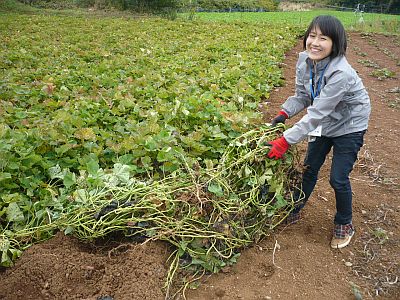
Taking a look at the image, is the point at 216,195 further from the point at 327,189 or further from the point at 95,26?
the point at 95,26

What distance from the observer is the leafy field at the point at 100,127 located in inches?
107

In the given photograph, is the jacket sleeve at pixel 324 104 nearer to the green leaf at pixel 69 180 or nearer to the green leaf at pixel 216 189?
the green leaf at pixel 216 189

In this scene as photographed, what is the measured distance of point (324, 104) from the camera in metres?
2.58

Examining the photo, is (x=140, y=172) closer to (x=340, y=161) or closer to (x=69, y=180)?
(x=69, y=180)

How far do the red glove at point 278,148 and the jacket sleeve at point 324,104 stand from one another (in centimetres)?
6

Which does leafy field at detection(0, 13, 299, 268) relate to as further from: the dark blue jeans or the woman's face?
the woman's face

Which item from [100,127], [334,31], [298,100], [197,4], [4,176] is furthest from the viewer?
[197,4]

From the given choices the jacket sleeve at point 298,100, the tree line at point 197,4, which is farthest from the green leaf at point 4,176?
the tree line at point 197,4

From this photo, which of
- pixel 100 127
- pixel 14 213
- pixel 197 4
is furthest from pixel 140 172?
pixel 197 4

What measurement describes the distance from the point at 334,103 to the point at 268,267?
1.18 meters

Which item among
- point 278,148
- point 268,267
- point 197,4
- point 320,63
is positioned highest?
point 320,63

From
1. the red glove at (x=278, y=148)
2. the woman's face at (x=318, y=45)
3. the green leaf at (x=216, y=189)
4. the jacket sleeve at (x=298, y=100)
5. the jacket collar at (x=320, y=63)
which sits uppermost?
the woman's face at (x=318, y=45)

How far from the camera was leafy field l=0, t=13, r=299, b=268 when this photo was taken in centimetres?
272

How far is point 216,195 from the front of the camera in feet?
8.82
